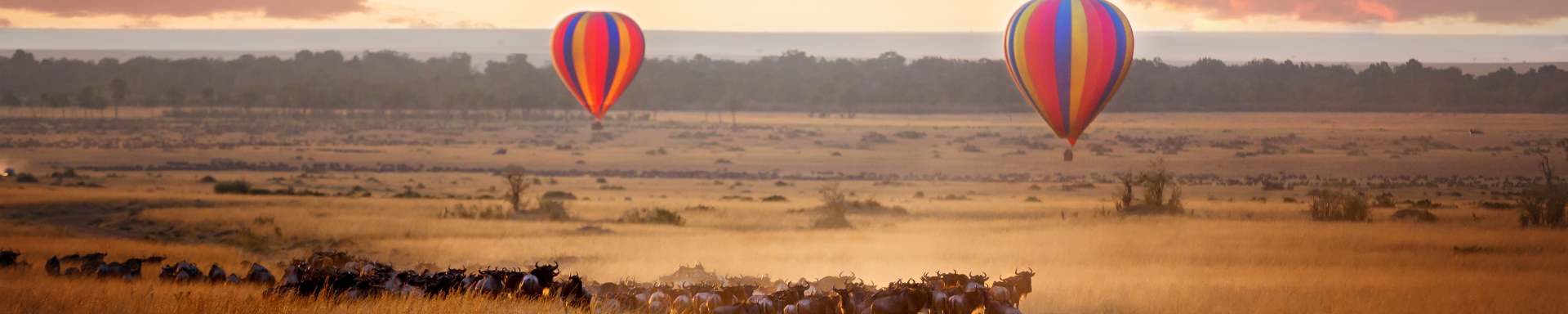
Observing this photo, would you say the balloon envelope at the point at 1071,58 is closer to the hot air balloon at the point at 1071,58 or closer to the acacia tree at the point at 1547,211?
the hot air balloon at the point at 1071,58

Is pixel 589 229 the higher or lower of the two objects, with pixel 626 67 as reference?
lower

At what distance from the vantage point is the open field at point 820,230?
22578 mm

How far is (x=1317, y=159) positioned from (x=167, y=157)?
6327 centimetres

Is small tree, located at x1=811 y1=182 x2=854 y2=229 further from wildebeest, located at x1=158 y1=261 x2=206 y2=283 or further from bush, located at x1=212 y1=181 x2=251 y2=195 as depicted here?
wildebeest, located at x1=158 y1=261 x2=206 y2=283

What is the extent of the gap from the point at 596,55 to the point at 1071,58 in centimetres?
2408

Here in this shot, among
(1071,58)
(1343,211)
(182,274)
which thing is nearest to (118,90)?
(1071,58)

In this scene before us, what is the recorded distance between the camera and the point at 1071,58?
38500 millimetres

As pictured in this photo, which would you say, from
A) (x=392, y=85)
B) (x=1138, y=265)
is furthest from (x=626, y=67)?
(x=392, y=85)

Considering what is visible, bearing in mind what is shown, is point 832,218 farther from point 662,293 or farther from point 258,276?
point 662,293

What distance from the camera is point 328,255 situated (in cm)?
2169

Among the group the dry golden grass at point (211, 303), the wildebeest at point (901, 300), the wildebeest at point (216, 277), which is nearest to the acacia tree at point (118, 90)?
the wildebeest at point (216, 277)

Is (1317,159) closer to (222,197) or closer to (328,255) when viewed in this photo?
(222,197)

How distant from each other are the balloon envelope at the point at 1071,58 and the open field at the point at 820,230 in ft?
9.00

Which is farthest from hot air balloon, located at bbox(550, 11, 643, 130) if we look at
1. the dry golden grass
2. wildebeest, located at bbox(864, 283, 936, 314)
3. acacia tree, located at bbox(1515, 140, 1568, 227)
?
wildebeest, located at bbox(864, 283, 936, 314)
